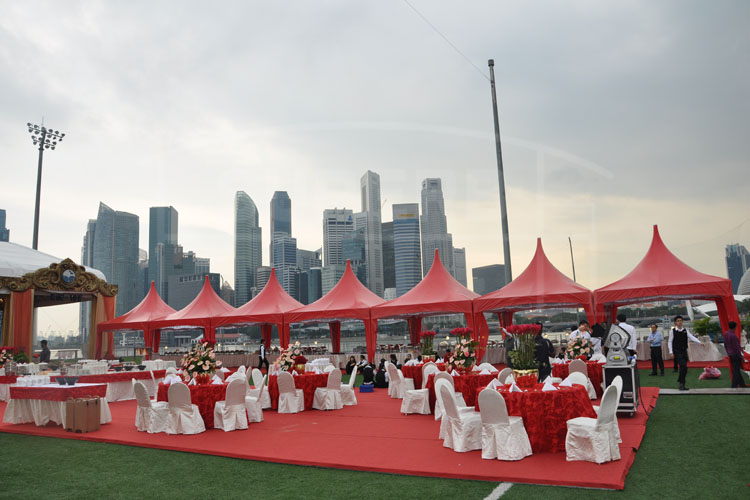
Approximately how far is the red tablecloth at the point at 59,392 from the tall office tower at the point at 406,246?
12.4m

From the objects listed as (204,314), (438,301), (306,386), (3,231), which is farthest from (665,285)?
(3,231)

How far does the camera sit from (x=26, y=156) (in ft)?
84.0

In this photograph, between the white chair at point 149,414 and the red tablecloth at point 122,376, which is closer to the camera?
the white chair at point 149,414

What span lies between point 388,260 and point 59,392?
52.2ft

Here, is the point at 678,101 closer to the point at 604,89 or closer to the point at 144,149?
the point at 604,89

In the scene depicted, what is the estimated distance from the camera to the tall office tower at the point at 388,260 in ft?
73.1

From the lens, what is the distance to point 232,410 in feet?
25.7

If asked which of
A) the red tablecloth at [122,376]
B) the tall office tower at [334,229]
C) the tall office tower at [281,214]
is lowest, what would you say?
the red tablecloth at [122,376]

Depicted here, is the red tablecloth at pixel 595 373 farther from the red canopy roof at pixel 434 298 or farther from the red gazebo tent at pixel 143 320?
the red gazebo tent at pixel 143 320

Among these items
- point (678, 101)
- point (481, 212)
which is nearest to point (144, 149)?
point (481, 212)

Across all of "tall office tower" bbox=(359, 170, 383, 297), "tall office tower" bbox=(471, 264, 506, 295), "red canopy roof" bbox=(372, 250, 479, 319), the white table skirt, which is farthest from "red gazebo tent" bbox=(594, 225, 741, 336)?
the white table skirt

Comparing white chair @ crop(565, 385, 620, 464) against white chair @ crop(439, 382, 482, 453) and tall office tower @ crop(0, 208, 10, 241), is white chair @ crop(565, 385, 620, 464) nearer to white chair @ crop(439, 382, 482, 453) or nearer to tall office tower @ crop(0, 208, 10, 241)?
white chair @ crop(439, 382, 482, 453)

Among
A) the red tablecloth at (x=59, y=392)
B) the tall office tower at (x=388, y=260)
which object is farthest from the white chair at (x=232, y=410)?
the tall office tower at (x=388, y=260)

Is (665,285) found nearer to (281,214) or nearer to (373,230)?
(373,230)
